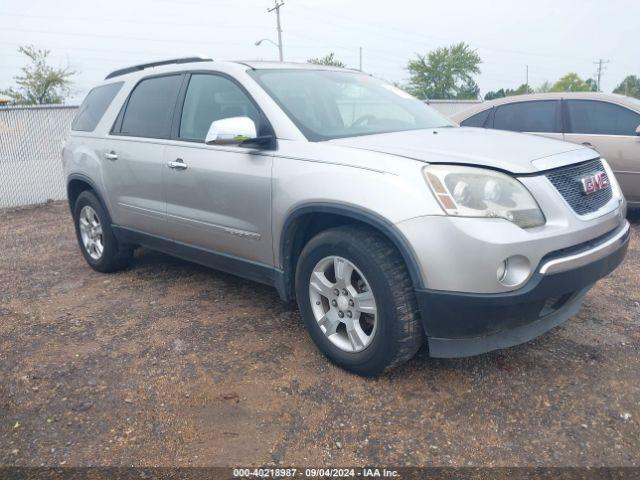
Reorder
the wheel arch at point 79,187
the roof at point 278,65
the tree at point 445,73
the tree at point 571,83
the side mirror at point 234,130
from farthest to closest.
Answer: the tree at point 571,83
the tree at point 445,73
the wheel arch at point 79,187
the roof at point 278,65
the side mirror at point 234,130

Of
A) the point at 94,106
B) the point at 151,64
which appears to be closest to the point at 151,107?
the point at 151,64

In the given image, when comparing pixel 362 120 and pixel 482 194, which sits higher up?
pixel 362 120

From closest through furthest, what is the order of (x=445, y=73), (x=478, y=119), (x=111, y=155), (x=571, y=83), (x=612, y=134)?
1. (x=111, y=155)
2. (x=612, y=134)
3. (x=478, y=119)
4. (x=445, y=73)
5. (x=571, y=83)

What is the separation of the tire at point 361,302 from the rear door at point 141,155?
161cm

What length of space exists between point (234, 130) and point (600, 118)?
4.98 meters

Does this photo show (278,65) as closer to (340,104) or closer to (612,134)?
(340,104)

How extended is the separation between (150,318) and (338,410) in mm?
1886

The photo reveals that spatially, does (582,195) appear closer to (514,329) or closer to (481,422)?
(514,329)

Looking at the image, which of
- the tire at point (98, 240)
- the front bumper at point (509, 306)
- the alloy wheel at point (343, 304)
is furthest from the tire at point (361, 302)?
the tire at point (98, 240)

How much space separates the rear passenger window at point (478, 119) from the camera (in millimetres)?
7059

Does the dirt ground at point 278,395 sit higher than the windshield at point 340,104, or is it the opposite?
the windshield at point 340,104

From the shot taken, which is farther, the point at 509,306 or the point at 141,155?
the point at 141,155

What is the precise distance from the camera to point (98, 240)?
17.0ft

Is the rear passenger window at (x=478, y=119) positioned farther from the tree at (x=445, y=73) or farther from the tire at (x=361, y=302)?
the tree at (x=445, y=73)
